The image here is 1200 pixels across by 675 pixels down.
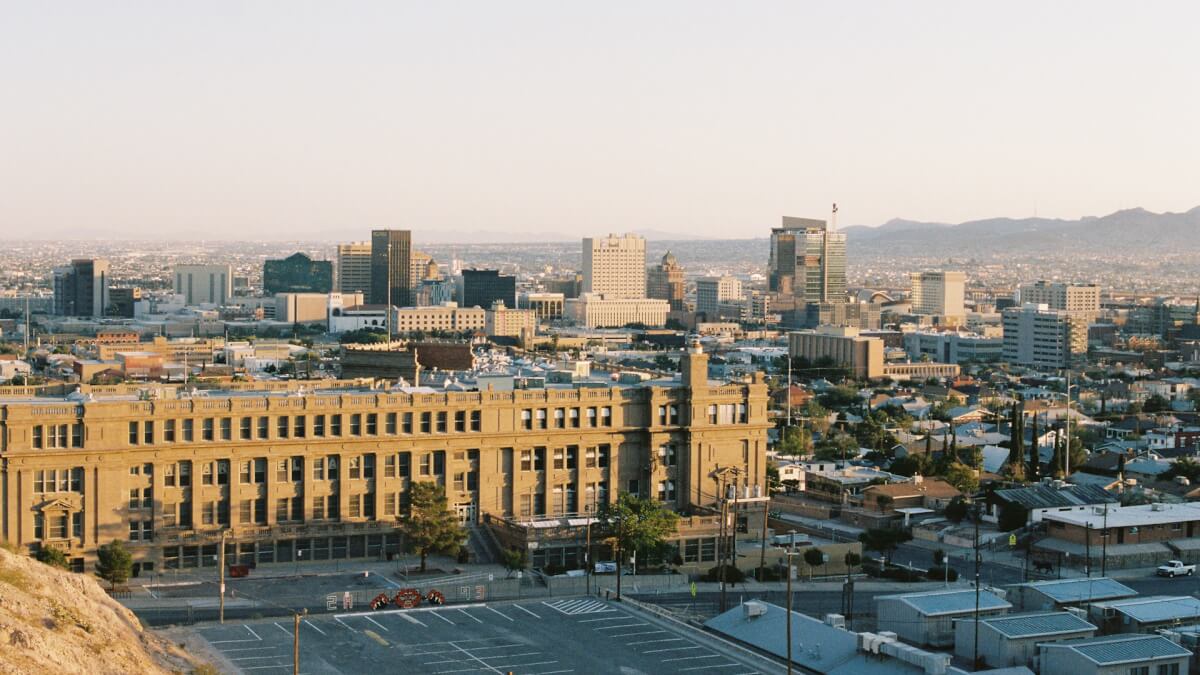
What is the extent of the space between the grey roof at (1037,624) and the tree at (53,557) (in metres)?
31.4

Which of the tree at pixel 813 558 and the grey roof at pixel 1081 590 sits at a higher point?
the grey roof at pixel 1081 590

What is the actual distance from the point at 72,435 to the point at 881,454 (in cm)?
6255

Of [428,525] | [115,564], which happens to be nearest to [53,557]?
[115,564]

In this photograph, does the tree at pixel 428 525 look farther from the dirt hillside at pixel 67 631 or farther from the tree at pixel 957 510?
the tree at pixel 957 510

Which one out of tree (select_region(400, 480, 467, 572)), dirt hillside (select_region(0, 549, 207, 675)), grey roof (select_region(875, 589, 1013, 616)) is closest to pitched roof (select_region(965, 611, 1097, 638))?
grey roof (select_region(875, 589, 1013, 616))

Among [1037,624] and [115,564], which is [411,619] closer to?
[115,564]

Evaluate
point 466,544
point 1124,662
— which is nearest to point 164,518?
point 466,544

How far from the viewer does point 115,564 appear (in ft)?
207

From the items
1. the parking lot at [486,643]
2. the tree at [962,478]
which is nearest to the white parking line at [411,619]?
the parking lot at [486,643]

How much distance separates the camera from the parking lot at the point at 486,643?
5312cm

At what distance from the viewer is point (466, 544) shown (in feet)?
232

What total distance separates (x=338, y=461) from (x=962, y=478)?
37857mm

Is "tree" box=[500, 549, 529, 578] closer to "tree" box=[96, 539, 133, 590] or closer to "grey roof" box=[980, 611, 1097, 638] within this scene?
"tree" box=[96, 539, 133, 590]

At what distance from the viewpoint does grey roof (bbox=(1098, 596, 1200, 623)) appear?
195 ft
